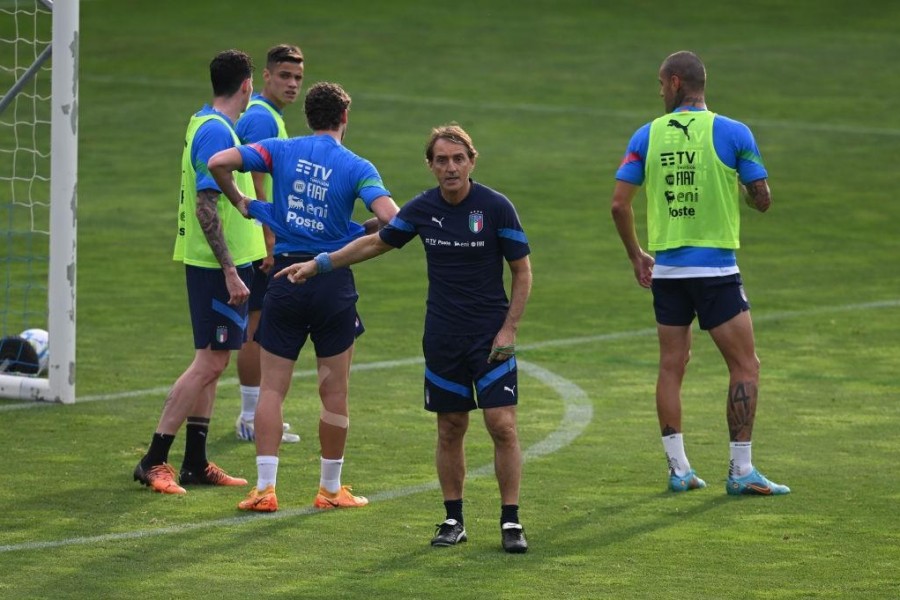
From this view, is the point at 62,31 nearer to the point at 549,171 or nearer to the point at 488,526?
the point at 488,526

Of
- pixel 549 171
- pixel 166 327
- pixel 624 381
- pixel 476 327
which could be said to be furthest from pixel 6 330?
pixel 549 171

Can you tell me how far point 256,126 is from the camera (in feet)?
33.7

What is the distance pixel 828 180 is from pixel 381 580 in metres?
17.5

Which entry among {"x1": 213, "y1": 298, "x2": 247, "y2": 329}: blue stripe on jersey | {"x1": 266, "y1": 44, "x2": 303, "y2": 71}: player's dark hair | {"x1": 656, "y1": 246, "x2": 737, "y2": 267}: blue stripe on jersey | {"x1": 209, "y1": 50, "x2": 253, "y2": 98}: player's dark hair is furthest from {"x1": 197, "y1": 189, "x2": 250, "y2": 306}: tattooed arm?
{"x1": 656, "y1": 246, "x2": 737, "y2": 267}: blue stripe on jersey

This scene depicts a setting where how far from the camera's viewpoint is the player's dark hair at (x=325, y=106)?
8.66m

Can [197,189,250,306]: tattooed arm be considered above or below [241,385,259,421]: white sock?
above

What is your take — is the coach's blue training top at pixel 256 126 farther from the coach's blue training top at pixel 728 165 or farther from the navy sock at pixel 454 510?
the navy sock at pixel 454 510

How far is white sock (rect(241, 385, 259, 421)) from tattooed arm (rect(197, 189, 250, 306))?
5.42 ft

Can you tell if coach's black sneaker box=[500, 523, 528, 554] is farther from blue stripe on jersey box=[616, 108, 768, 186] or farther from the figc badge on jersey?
blue stripe on jersey box=[616, 108, 768, 186]

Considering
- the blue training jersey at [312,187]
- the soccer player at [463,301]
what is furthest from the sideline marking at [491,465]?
the blue training jersey at [312,187]

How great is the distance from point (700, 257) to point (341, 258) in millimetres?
2171

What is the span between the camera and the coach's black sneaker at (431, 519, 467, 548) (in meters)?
7.95

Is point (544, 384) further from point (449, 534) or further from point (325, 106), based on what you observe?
point (449, 534)

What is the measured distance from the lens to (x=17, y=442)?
10.4 metres
